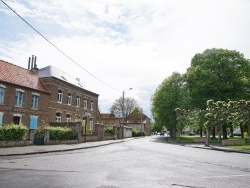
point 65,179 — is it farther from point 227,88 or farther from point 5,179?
point 227,88

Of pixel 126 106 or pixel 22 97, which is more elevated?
pixel 126 106

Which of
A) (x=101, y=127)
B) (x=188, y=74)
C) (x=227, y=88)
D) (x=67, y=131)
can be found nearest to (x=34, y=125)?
(x=67, y=131)

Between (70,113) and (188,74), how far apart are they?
65.7ft

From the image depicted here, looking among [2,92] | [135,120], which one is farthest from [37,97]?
[135,120]

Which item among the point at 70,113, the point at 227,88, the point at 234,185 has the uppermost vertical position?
the point at 227,88

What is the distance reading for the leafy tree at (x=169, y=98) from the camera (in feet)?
168

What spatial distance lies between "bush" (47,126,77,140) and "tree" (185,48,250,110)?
2100cm

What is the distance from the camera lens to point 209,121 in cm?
3045

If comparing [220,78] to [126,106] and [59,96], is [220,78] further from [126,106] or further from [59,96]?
[126,106]

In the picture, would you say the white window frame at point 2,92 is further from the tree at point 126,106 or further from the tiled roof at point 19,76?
the tree at point 126,106

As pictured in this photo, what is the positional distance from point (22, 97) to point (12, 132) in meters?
10.5

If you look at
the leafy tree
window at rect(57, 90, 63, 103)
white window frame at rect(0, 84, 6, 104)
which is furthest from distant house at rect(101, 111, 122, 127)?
white window frame at rect(0, 84, 6, 104)

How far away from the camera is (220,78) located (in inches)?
1594

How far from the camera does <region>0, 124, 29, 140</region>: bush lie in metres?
19.9
